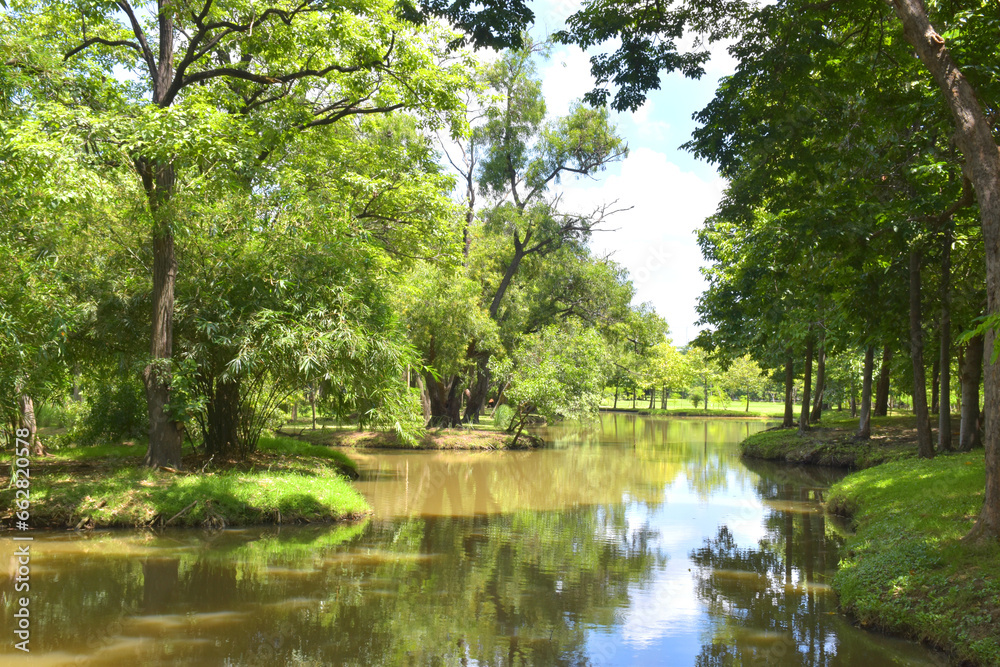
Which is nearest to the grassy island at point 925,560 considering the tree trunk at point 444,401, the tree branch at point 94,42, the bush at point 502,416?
the tree branch at point 94,42

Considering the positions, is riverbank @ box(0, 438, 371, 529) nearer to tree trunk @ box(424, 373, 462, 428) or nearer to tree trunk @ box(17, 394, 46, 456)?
tree trunk @ box(17, 394, 46, 456)

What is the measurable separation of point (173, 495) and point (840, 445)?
62.5 feet

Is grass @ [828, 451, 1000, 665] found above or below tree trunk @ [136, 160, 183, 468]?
below

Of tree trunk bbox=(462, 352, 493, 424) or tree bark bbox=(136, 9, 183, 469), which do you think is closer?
tree bark bbox=(136, 9, 183, 469)

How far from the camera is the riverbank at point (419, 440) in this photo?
25.0m

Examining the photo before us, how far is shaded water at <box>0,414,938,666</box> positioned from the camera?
6.18 m

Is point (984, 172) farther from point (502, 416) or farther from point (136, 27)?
point (502, 416)

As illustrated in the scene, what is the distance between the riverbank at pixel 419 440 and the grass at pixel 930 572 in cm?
1622

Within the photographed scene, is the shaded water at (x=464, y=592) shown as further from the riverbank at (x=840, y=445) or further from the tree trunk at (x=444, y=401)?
the tree trunk at (x=444, y=401)

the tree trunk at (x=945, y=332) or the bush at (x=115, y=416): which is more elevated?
the tree trunk at (x=945, y=332)

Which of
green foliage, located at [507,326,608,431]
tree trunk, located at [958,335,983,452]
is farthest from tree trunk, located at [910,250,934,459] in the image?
green foliage, located at [507,326,608,431]

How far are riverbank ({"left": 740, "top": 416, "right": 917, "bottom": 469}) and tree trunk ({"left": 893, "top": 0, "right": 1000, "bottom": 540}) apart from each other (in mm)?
9804

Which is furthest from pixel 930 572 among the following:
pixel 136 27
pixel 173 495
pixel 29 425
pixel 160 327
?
pixel 29 425

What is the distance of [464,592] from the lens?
7.95 m
